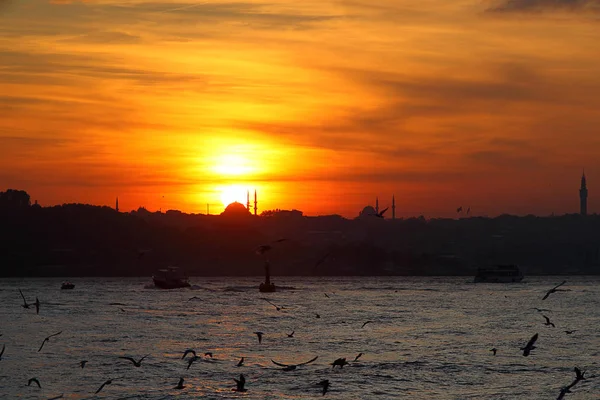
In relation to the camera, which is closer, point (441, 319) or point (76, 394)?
point (76, 394)

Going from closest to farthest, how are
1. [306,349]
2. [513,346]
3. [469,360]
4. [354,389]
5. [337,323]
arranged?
[354,389], [469,360], [306,349], [513,346], [337,323]

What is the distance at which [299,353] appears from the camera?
63.7 m

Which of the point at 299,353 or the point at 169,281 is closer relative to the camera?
the point at 299,353

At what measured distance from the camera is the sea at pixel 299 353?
47375 mm

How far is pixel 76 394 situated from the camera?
45.4 meters

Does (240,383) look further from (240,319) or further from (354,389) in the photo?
(240,319)

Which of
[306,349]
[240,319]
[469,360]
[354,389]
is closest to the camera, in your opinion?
[354,389]

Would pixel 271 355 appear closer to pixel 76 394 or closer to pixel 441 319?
pixel 76 394

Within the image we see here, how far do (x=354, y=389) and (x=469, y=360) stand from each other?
1581 cm

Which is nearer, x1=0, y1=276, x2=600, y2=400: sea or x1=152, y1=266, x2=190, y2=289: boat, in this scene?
x1=0, y1=276, x2=600, y2=400: sea

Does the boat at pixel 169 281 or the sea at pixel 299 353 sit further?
the boat at pixel 169 281

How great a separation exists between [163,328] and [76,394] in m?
41.3

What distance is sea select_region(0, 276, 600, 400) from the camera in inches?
1865

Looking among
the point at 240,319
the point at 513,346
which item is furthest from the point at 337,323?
the point at 513,346
